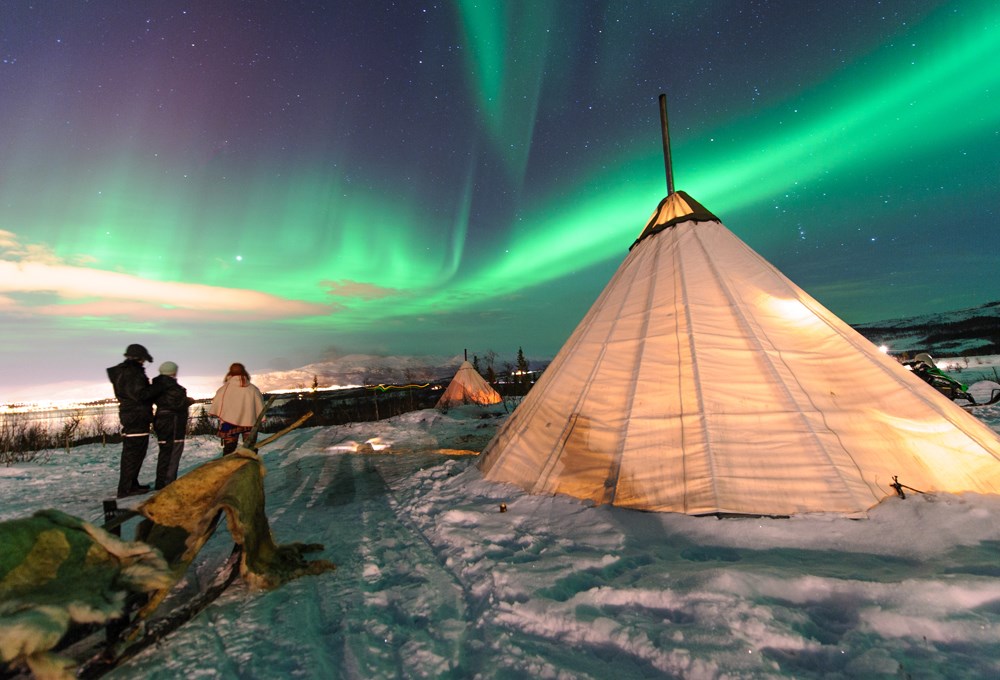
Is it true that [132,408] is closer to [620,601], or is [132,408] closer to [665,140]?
[620,601]

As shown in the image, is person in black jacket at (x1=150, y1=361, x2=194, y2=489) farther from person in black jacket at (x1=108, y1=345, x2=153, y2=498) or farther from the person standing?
the person standing

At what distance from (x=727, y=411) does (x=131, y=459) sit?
7.76 m

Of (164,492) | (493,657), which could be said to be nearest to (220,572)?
(164,492)

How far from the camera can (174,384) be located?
5.91 metres

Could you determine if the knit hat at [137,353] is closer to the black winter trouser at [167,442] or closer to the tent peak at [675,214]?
the black winter trouser at [167,442]

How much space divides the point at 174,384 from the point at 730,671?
722 cm

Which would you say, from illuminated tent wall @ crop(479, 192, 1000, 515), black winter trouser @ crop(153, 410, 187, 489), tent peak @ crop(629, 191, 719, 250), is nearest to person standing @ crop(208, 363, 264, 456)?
black winter trouser @ crop(153, 410, 187, 489)

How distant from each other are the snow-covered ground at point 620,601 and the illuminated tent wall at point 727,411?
29 centimetres

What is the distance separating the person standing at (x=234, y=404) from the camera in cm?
576

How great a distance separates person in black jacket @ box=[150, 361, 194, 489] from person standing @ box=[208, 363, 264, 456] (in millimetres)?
433

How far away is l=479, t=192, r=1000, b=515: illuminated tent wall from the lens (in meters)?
3.54

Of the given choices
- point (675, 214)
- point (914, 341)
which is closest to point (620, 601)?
point (675, 214)

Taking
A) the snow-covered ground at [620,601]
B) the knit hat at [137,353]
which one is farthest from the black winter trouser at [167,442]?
the snow-covered ground at [620,601]

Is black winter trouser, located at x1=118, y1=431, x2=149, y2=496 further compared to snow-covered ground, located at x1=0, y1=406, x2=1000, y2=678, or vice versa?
black winter trouser, located at x1=118, y1=431, x2=149, y2=496
